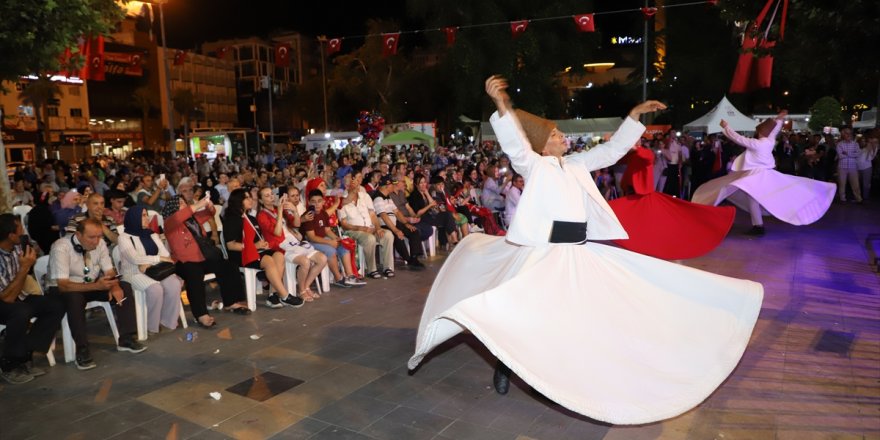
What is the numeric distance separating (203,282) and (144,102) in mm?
57948

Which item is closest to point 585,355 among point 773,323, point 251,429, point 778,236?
point 251,429

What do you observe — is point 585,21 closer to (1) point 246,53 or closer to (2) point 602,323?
(2) point 602,323

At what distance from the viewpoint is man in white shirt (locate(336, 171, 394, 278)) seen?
8.49 m

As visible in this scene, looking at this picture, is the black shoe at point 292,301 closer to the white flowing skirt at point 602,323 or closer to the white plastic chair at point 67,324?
the white plastic chair at point 67,324

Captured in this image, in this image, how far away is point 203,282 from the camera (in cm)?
655

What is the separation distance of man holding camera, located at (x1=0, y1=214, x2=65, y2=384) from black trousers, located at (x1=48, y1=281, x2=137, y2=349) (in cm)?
9

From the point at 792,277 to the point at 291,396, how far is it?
643cm

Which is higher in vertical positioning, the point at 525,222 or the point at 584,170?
the point at 584,170

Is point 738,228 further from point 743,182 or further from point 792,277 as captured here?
point 792,277

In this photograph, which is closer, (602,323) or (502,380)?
(602,323)

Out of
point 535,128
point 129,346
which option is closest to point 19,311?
point 129,346

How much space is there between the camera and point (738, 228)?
11.2 meters

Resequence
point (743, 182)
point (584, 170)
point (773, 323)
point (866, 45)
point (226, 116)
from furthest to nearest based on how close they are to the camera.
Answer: point (226, 116)
point (743, 182)
point (866, 45)
point (773, 323)
point (584, 170)

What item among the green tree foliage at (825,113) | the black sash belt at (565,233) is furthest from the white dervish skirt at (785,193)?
the green tree foliage at (825,113)
